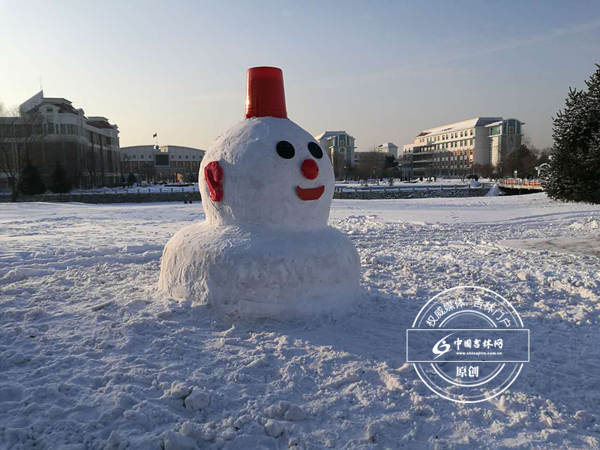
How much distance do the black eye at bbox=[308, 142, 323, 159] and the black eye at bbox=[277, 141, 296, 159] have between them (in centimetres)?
35

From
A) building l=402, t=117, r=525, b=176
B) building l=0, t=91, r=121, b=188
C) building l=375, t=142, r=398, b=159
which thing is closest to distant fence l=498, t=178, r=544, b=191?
building l=402, t=117, r=525, b=176

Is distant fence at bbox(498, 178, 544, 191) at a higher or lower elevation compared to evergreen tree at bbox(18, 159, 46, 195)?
lower

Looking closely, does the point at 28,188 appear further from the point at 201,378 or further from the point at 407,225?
the point at 201,378

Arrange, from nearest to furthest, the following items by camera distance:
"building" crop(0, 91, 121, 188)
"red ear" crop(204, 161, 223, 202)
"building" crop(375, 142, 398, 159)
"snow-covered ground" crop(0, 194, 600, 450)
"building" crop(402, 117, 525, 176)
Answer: "snow-covered ground" crop(0, 194, 600, 450) → "red ear" crop(204, 161, 223, 202) → "building" crop(0, 91, 121, 188) → "building" crop(402, 117, 525, 176) → "building" crop(375, 142, 398, 159)

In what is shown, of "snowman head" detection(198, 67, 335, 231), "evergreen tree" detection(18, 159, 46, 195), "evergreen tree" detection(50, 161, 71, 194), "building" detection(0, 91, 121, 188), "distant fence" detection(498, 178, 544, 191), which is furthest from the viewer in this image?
"evergreen tree" detection(50, 161, 71, 194)

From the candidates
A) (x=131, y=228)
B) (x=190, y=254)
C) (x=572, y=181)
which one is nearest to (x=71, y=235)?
(x=131, y=228)

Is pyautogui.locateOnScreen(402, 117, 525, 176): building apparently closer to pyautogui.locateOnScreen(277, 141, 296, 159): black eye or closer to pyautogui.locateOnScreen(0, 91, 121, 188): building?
pyautogui.locateOnScreen(0, 91, 121, 188): building

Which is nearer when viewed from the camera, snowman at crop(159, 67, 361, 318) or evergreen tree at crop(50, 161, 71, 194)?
snowman at crop(159, 67, 361, 318)

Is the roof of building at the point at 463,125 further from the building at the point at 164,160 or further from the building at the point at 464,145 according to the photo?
the building at the point at 164,160

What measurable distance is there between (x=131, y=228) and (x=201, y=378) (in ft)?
48.7

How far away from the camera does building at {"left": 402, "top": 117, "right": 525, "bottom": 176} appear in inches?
3856

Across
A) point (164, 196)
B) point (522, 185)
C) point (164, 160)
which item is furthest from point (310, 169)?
point (164, 160)

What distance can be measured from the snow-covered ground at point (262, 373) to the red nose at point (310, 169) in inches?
A: 81.6

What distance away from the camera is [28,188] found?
40.7m
